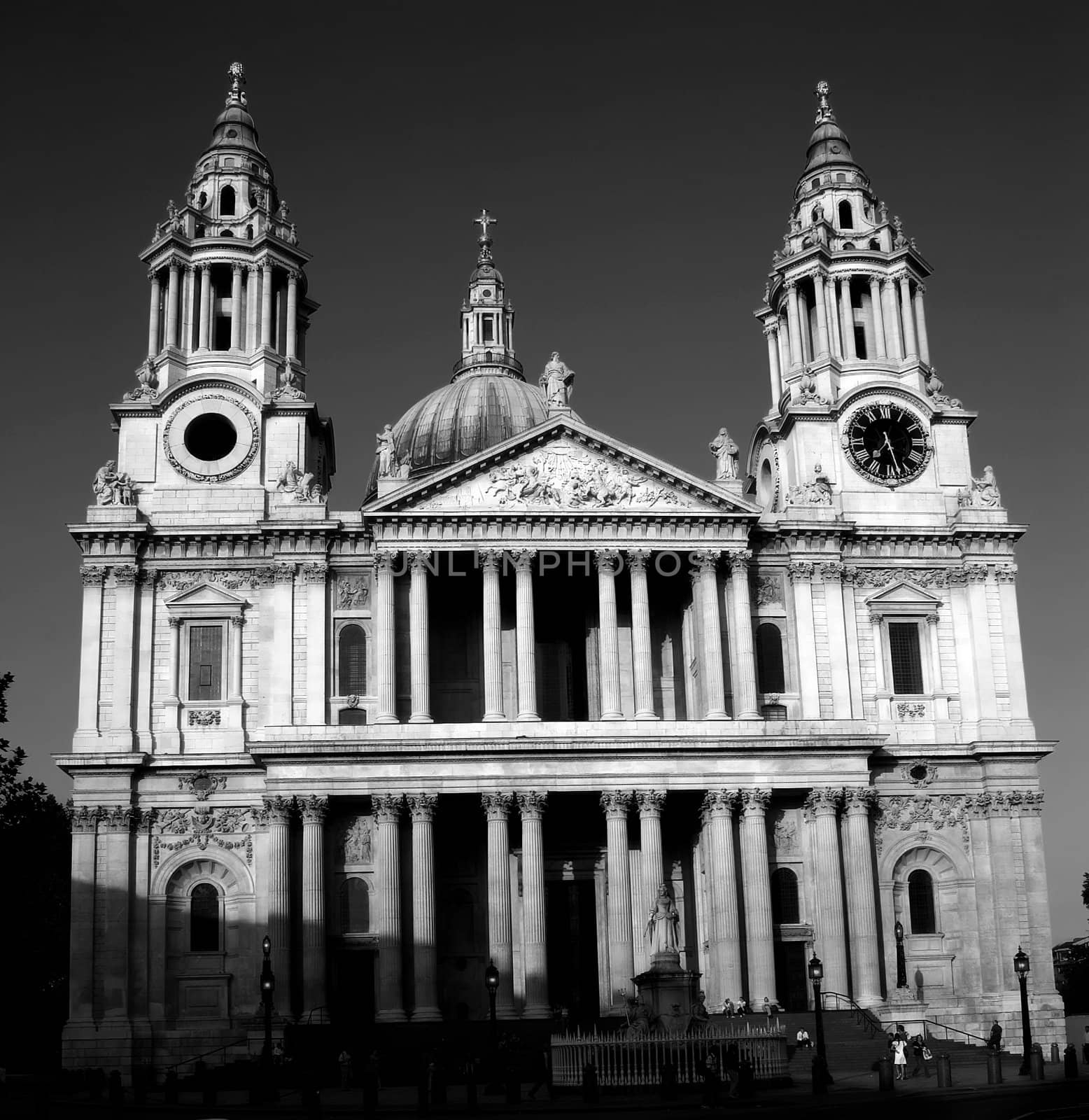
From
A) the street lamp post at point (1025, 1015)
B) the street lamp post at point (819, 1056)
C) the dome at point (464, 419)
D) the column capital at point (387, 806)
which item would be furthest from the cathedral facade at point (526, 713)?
the dome at point (464, 419)

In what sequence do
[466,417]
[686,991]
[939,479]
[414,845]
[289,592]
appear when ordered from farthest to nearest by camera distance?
[466,417], [939,479], [289,592], [414,845], [686,991]

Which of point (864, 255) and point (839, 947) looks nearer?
point (839, 947)

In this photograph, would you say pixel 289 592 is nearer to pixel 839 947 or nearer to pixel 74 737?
pixel 74 737

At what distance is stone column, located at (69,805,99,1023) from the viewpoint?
5278 centimetres

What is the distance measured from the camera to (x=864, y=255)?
65125 mm

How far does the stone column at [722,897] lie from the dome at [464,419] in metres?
28.7

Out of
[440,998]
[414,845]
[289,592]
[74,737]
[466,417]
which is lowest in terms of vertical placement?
[440,998]

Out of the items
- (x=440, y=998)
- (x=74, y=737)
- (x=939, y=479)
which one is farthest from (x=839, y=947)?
(x=74, y=737)

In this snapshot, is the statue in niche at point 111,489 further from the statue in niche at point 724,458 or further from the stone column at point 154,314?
the statue in niche at point 724,458

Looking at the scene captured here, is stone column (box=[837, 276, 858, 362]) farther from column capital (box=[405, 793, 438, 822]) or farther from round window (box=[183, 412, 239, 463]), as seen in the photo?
column capital (box=[405, 793, 438, 822])

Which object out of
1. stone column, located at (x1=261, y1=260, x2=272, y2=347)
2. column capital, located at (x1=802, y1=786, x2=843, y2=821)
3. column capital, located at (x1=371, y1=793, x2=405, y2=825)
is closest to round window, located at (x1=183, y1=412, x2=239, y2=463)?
stone column, located at (x1=261, y1=260, x2=272, y2=347)

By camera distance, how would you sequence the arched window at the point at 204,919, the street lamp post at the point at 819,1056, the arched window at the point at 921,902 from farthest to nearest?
1. the arched window at the point at 921,902
2. the arched window at the point at 204,919
3. the street lamp post at the point at 819,1056

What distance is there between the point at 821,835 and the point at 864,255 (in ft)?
80.4

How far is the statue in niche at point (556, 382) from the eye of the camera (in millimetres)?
58812
